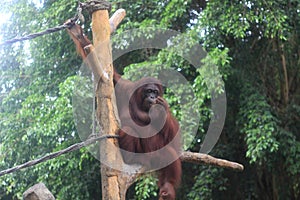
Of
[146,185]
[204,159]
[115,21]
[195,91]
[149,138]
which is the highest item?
[115,21]

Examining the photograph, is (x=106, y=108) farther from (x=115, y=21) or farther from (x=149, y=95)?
(x=149, y=95)

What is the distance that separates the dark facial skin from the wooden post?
63cm

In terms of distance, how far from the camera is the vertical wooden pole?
272 cm

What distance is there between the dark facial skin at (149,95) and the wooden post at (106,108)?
2.08 ft

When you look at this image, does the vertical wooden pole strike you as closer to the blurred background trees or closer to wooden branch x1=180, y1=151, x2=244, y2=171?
wooden branch x1=180, y1=151, x2=244, y2=171

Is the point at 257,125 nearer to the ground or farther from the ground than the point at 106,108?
nearer to the ground

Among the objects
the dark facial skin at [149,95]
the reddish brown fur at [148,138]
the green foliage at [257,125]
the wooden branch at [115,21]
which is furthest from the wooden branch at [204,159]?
the green foliage at [257,125]

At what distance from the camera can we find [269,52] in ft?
23.0

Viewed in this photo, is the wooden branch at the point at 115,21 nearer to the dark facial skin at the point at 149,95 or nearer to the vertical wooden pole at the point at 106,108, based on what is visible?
the vertical wooden pole at the point at 106,108

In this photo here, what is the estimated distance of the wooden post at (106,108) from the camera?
8.94 feet

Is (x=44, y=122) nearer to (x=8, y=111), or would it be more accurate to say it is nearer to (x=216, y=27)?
(x=8, y=111)

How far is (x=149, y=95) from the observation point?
355 cm

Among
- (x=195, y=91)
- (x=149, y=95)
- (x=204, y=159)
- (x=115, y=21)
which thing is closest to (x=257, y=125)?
(x=195, y=91)

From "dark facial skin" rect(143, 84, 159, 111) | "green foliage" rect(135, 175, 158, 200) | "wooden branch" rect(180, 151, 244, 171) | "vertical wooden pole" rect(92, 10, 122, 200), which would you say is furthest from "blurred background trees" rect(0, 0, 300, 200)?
"vertical wooden pole" rect(92, 10, 122, 200)
